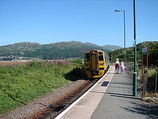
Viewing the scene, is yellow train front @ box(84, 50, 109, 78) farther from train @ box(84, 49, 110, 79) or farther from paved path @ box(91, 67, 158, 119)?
paved path @ box(91, 67, 158, 119)

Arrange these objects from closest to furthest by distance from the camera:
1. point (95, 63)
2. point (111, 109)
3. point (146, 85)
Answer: point (111, 109) < point (146, 85) < point (95, 63)

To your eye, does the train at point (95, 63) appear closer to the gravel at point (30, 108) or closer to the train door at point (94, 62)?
the train door at point (94, 62)

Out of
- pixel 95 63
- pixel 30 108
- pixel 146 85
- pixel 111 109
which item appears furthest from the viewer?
pixel 95 63

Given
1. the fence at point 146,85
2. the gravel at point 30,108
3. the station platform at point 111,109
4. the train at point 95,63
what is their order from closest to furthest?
the station platform at point 111,109
the gravel at point 30,108
the fence at point 146,85
the train at point 95,63

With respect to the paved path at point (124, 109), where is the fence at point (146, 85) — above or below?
above

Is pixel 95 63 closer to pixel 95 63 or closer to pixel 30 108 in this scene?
pixel 95 63

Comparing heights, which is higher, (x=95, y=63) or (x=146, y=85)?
(x=95, y=63)

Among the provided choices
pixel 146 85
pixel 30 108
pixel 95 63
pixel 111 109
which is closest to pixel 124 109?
pixel 111 109

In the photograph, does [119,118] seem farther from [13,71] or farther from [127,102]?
[13,71]

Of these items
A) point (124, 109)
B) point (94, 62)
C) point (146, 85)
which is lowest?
point (124, 109)

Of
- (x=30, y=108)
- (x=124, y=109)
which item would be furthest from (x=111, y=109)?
(x=30, y=108)

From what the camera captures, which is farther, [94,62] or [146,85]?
[94,62]

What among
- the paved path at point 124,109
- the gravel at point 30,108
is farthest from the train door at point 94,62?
the paved path at point 124,109

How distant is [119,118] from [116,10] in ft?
70.9
